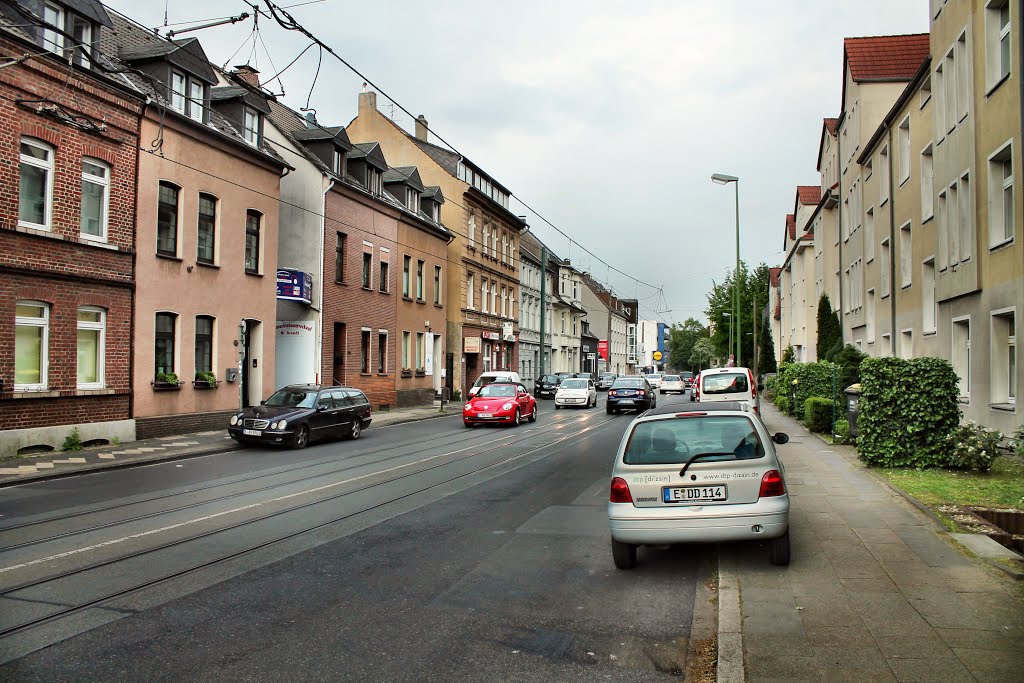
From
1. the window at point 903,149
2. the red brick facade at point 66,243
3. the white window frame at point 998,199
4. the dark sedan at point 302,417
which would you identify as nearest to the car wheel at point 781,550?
the white window frame at point 998,199

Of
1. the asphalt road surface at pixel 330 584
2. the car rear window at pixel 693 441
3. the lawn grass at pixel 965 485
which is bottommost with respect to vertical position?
the asphalt road surface at pixel 330 584

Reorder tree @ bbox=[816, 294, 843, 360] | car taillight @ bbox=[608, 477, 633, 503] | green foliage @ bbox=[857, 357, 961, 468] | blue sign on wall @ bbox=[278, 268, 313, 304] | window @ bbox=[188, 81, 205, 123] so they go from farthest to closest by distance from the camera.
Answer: tree @ bbox=[816, 294, 843, 360]
blue sign on wall @ bbox=[278, 268, 313, 304]
window @ bbox=[188, 81, 205, 123]
green foliage @ bbox=[857, 357, 961, 468]
car taillight @ bbox=[608, 477, 633, 503]

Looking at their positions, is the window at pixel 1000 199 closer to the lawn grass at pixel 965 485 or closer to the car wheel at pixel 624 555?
the lawn grass at pixel 965 485

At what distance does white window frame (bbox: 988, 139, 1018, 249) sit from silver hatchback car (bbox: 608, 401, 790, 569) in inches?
439

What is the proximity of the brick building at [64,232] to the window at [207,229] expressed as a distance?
9.35ft

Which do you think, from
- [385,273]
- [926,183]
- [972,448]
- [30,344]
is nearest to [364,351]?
[385,273]

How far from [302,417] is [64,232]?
250 inches

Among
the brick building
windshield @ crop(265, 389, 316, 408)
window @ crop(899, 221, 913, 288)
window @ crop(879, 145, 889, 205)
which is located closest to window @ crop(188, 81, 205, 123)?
the brick building

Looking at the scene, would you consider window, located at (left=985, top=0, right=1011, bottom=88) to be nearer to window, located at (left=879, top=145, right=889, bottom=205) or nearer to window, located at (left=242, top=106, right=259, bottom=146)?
window, located at (left=879, top=145, right=889, bottom=205)

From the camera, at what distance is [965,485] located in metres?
11.1

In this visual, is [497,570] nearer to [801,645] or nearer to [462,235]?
[801,645]

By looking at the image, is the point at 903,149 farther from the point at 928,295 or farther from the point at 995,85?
the point at 995,85

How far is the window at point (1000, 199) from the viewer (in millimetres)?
15367

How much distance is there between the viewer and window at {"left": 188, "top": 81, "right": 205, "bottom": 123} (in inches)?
830
